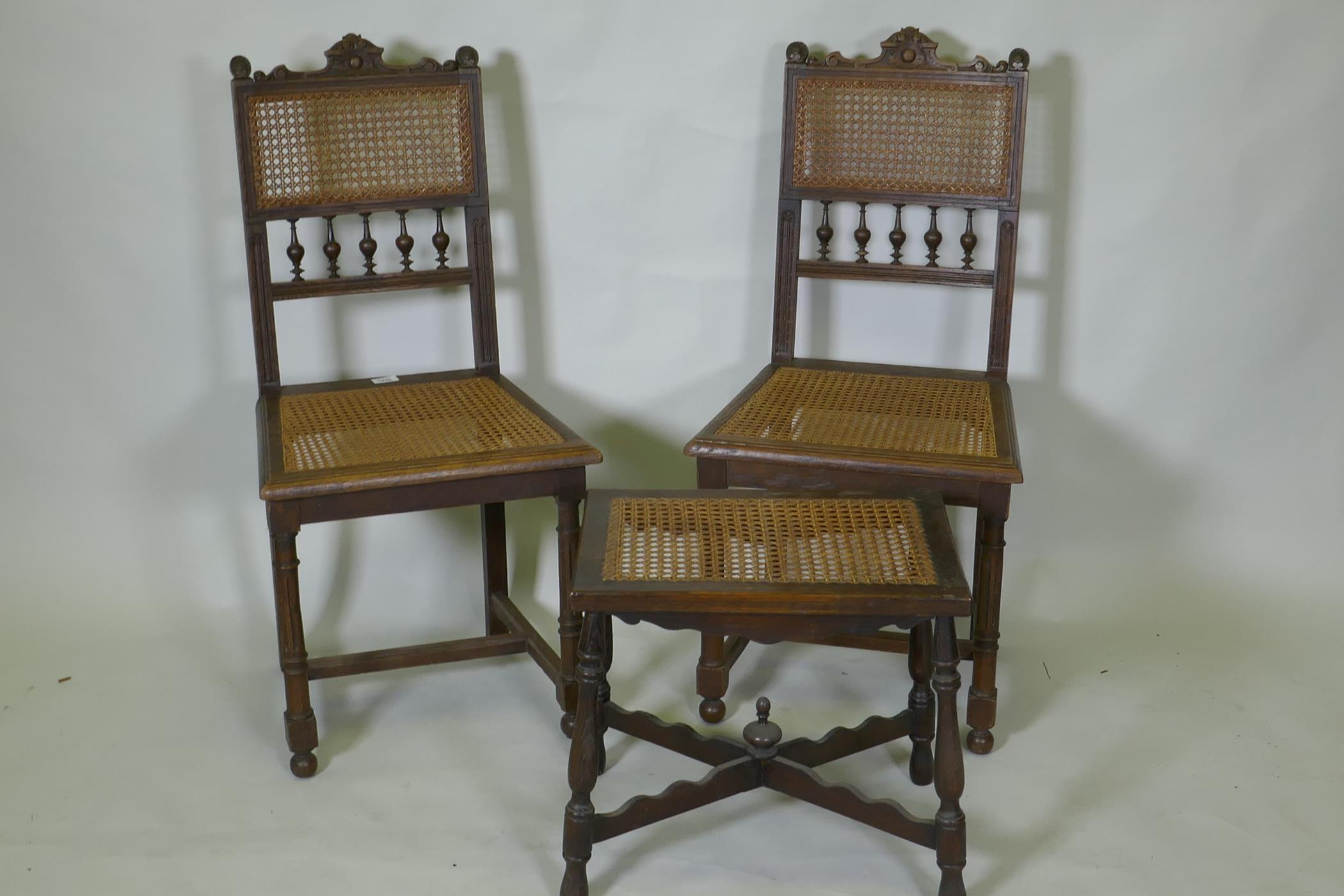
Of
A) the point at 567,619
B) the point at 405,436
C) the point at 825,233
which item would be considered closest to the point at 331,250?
the point at 405,436

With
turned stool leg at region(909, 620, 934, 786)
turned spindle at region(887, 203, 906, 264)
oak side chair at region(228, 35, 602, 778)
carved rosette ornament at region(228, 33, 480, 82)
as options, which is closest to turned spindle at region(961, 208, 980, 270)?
turned spindle at region(887, 203, 906, 264)

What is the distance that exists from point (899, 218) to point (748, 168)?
1.08 feet

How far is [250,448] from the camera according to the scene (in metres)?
2.97

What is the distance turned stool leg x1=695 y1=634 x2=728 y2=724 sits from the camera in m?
2.64

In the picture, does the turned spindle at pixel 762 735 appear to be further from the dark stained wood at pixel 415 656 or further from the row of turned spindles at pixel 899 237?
the row of turned spindles at pixel 899 237

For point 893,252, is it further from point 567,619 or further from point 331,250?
point 331,250

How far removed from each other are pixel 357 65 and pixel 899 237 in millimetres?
1039

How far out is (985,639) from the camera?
8.18 ft

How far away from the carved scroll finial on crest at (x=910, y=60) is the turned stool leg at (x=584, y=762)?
1.21m

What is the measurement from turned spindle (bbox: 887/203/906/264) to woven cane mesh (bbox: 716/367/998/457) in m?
0.23

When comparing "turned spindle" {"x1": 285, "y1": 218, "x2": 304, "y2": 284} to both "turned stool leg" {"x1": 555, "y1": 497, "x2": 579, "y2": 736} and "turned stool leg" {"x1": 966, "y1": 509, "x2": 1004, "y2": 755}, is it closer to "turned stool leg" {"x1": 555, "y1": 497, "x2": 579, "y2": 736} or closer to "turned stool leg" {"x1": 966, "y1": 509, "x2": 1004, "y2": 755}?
"turned stool leg" {"x1": 555, "y1": 497, "x2": 579, "y2": 736}

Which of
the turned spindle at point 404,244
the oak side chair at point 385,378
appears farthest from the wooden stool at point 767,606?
the turned spindle at point 404,244

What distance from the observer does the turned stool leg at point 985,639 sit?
2430 millimetres

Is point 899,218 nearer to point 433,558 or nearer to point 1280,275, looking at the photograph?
point 1280,275
